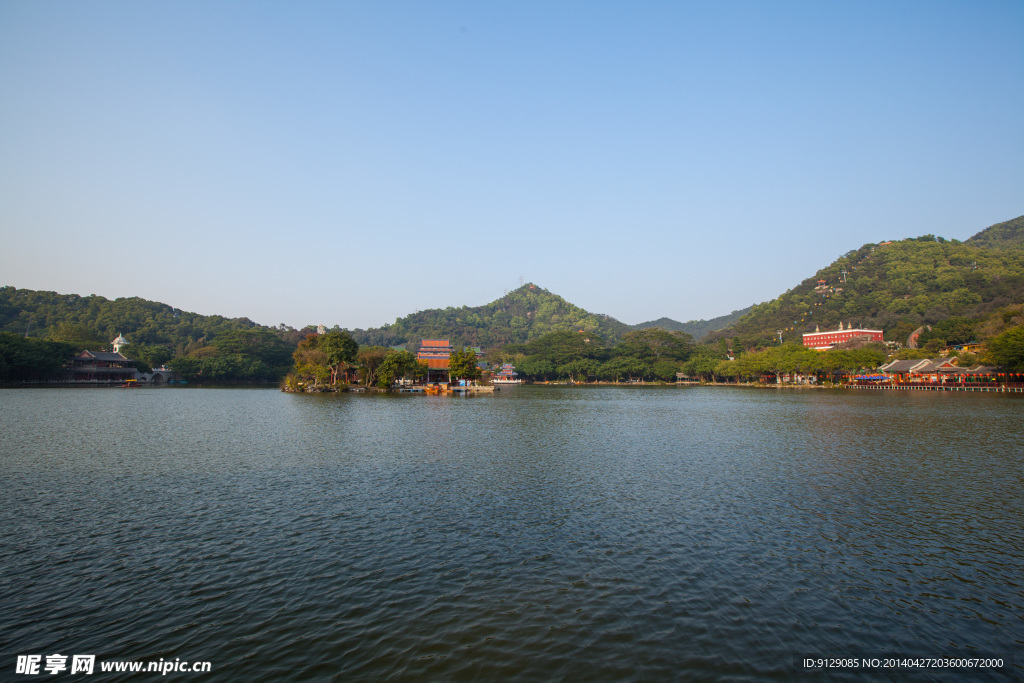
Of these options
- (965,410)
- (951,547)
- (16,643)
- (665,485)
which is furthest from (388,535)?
(965,410)

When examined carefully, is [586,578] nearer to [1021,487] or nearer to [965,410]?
[1021,487]

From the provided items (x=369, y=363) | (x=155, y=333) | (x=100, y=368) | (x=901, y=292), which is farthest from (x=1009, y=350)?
(x=155, y=333)

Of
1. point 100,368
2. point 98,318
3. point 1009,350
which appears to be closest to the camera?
point 1009,350

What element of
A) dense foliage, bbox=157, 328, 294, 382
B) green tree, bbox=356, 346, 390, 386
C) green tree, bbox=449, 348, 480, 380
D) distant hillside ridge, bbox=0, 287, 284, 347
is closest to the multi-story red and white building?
green tree, bbox=449, 348, 480, 380

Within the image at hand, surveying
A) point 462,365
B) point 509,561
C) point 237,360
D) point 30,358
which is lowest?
point 509,561

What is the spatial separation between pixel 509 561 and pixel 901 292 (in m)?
182

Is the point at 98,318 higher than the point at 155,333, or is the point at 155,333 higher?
the point at 98,318

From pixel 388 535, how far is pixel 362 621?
4.20m

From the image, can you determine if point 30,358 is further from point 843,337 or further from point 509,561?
point 843,337

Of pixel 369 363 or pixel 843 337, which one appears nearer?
pixel 369 363

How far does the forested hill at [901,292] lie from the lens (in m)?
117

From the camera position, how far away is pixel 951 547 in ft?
39.0

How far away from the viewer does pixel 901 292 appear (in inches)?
5989

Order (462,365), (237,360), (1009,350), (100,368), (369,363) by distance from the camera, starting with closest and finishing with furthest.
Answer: (1009,350) < (369,363) < (462,365) < (100,368) < (237,360)
